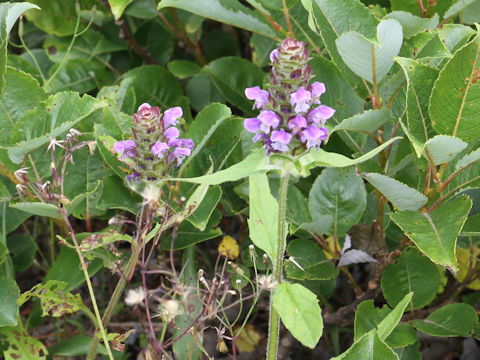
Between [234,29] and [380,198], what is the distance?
1210 mm

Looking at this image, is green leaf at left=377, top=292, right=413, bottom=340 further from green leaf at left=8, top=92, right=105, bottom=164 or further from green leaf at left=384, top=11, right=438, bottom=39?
green leaf at left=8, top=92, right=105, bottom=164

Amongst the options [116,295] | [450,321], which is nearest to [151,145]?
[116,295]

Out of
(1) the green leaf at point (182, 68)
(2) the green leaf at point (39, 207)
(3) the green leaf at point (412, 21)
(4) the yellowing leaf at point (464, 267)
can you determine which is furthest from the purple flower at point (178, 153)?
(4) the yellowing leaf at point (464, 267)

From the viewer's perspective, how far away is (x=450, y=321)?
62.4 inches

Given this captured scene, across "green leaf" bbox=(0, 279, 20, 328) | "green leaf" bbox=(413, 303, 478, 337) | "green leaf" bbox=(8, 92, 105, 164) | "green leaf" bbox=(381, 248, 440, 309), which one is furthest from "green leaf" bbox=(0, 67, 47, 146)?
"green leaf" bbox=(413, 303, 478, 337)

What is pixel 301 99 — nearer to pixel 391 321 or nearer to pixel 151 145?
pixel 151 145

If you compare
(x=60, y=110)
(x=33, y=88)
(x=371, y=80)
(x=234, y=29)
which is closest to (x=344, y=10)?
(x=371, y=80)

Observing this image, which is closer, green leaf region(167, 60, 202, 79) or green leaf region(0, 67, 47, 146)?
green leaf region(0, 67, 47, 146)

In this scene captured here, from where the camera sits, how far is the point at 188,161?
155cm

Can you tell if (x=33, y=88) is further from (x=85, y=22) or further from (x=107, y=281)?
(x=107, y=281)

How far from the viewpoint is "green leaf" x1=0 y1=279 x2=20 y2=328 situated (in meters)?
1.53

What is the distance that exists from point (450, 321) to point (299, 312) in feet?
2.02

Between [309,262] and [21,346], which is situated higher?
[309,262]

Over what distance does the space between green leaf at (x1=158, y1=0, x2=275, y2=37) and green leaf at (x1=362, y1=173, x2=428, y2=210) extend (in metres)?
0.62
